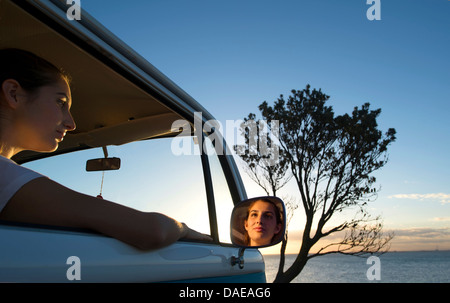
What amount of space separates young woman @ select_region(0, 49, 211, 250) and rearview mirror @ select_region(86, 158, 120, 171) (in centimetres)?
61

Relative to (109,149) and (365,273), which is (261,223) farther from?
(365,273)

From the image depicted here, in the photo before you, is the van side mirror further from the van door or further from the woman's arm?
the woman's arm

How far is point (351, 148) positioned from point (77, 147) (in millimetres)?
17035

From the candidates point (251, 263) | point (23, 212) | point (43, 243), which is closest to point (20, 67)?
point (23, 212)

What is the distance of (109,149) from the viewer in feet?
6.81

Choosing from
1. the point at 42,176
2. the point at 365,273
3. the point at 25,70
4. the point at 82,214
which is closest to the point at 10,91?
the point at 25,70

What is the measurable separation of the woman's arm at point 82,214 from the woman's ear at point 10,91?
28 centimetres

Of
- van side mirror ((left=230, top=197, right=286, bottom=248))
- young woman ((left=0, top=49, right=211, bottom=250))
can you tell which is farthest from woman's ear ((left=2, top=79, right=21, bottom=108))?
van side mirror ((left=230, top=197, right=286, bottom=248))

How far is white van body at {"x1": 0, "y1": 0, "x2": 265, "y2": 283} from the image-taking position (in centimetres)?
91

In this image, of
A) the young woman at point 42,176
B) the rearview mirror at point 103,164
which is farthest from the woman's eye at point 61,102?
the rearview mirror at point 103,164

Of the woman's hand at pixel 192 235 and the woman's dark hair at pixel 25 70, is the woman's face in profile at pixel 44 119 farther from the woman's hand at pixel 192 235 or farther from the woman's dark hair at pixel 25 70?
the woman's hand at pixel 192 235

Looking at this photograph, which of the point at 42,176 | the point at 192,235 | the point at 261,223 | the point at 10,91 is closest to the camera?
the point at 42,176

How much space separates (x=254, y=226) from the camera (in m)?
1.82

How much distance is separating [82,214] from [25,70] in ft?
1.63
